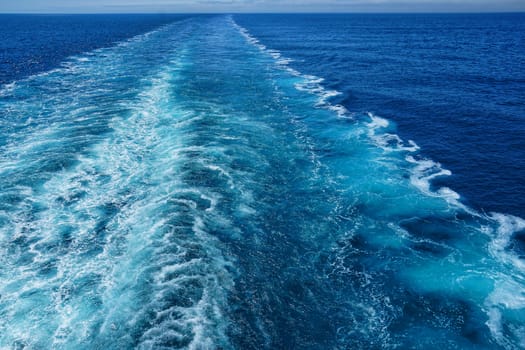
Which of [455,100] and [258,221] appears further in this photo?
[455,100]

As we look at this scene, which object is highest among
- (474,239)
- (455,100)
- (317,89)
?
(455,100)

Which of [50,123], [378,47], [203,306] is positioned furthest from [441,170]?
[378,47]

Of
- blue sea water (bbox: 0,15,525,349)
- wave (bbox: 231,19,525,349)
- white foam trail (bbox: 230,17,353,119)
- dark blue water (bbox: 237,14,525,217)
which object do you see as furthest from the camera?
white foam trail (bbox: 230,17,353,119)

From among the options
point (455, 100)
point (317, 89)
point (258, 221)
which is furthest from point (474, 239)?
point (317, 89)

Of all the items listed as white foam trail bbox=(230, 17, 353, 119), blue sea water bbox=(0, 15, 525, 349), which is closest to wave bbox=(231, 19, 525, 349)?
blue sea water bbox=(0, 15, 525, 349)

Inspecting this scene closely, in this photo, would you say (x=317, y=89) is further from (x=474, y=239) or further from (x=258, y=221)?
(x=474, y=239)

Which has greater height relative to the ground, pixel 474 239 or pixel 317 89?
pixel 317 89

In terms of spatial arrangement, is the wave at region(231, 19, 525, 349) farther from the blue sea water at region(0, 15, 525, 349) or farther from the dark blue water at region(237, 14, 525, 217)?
the dark blue water at region(237, 14, 525, 217)

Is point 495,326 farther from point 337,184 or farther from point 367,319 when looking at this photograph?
point 337,184
